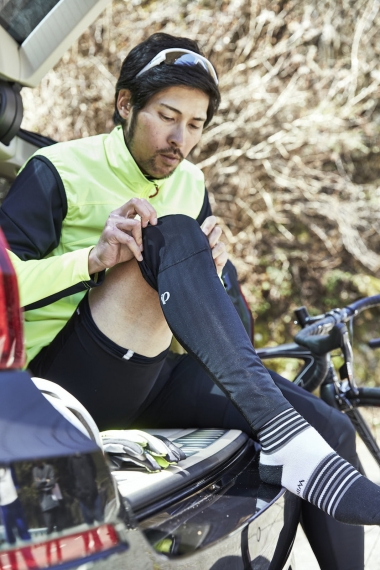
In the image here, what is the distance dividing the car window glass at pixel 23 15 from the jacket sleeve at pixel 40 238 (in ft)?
1.29

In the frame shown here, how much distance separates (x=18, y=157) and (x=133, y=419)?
97 cm

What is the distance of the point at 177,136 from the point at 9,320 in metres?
1.34

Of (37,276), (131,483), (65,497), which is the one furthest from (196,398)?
(65,497)

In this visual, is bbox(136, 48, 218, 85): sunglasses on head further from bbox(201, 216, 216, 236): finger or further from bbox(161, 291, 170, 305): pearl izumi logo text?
bbox(161, 291, 170, 305): pearl izumi logo text

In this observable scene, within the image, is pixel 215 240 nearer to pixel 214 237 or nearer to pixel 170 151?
pixel 214 237

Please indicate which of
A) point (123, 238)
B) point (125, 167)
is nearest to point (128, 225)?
point (123, 238)

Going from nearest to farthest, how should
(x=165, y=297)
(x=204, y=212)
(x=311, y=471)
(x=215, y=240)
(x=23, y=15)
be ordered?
(x=311, y=471) → (x=165, y=297) → (x=215, y=240) → (x=23, y=15) → (x=204, y=212)

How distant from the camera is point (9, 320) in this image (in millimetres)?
957

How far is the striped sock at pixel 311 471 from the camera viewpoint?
1.46 metres

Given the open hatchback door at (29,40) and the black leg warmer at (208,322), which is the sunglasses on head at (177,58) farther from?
the black leg warmer at (208,322)

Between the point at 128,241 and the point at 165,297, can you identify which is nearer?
the point at 165,297

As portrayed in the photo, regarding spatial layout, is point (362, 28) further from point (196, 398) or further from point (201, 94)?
point (196, 398)

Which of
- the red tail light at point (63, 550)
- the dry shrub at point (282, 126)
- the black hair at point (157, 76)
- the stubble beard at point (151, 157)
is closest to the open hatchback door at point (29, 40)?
the black hair at point (157, 76)

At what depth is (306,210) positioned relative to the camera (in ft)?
17.4
